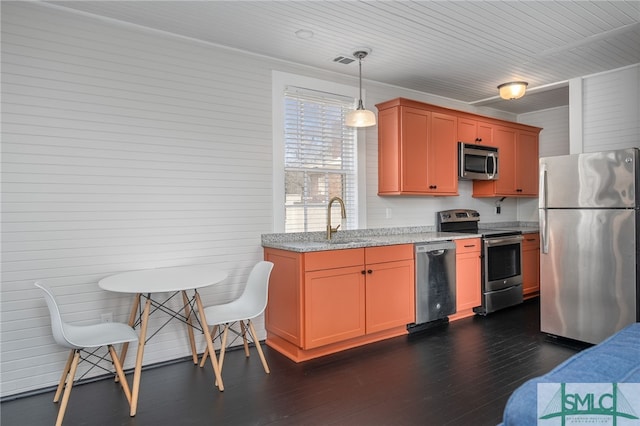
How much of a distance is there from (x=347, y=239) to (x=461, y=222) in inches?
77.1

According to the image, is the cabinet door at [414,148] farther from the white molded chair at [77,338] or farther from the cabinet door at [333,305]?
the white molded chair at [77,338]

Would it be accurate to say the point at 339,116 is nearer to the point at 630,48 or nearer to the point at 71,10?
the point at 71,10

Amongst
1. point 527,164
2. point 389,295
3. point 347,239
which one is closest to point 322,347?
point 389,295

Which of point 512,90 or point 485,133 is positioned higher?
point 512,90

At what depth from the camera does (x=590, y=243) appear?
11.2 feet

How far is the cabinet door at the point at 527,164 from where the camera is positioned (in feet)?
18.1

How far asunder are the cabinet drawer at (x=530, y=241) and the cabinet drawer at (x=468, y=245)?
106cm

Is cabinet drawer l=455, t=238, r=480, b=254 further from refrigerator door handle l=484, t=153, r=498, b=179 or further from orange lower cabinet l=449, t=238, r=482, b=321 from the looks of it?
refrigerator door handle l=484, t=153, r=498, b=179

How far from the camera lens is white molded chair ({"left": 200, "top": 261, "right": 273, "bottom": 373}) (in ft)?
9.68

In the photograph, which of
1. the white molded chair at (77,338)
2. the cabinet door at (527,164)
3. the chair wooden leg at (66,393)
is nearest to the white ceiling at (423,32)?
the cabinet door at (527,164)

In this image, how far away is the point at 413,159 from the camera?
4.32 m

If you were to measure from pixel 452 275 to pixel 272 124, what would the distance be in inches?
95.0

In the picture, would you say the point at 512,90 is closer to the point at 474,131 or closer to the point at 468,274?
the point at 474,131

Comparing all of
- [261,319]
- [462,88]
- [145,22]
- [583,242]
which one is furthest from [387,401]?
[462,88]
